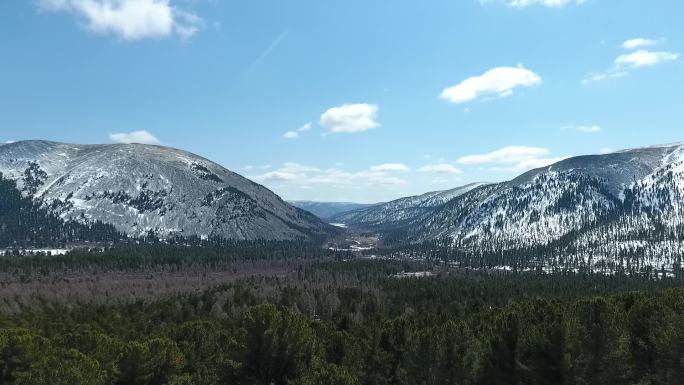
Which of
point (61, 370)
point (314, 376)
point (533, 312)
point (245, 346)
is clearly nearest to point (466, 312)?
point (533, 312)

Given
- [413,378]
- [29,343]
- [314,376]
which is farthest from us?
[413,378]

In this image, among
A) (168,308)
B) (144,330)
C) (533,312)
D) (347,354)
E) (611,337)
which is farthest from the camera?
(168,308)

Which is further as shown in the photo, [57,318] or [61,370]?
[57,318]

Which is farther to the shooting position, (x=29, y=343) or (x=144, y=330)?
(x=144, y=330)

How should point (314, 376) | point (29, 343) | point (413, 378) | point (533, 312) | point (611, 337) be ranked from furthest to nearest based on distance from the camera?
point (533, 312) < point (413, 378) < point (29, 343) < point (611, 337) < point (314, 376)

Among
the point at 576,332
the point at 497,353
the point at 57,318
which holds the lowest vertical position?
the point at 57,318

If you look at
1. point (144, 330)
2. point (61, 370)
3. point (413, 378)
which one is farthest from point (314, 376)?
point (144, 330)

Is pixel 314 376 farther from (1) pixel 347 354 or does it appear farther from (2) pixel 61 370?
(1) pixel 347 354

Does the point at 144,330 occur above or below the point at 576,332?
below

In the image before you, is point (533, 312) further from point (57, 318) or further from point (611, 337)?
point (57, 318)
